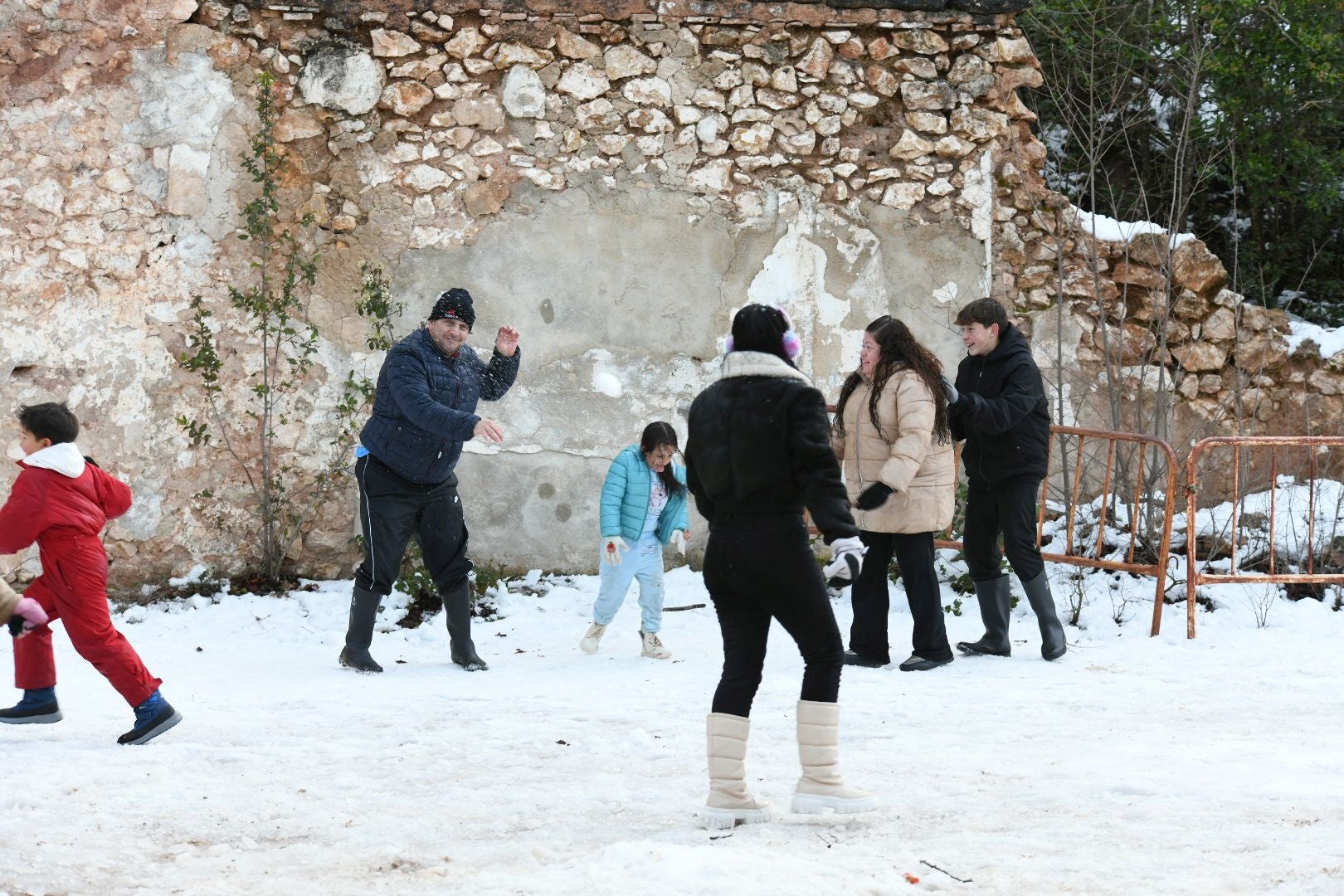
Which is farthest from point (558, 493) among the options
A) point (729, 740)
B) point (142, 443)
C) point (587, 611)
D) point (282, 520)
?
point (729, 740)

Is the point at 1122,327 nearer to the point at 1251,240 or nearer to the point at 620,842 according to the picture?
the point at 1251,240

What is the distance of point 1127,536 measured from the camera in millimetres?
A: 8016

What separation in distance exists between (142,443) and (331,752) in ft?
10.9

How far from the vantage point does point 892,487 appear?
19.4 ft

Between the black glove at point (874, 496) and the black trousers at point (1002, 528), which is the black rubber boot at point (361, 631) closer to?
the black glove at point (874, 496)

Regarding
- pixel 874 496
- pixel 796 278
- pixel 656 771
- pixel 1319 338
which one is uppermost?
pixel 796 278

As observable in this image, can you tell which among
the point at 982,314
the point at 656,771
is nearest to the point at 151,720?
the point at 656,771

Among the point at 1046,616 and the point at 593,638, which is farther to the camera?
the point at 593,638

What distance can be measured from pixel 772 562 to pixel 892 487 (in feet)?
6.51

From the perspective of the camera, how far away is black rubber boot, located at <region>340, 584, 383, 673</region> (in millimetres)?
6223

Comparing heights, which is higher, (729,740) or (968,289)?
(968,289)

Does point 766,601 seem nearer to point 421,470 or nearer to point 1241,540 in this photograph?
point 421,470

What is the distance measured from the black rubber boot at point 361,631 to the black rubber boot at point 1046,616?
2899mm

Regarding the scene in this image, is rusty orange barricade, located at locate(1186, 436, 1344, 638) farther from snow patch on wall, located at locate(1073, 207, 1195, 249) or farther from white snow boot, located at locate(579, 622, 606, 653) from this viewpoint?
white snow boot, located at locate(579, 622, 606, 653)
